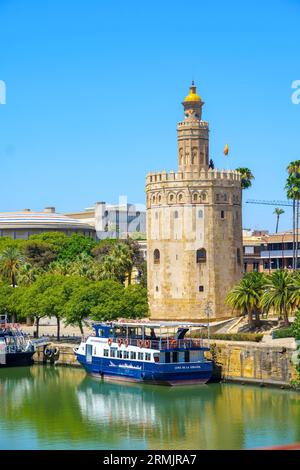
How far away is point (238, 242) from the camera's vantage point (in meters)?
81.8

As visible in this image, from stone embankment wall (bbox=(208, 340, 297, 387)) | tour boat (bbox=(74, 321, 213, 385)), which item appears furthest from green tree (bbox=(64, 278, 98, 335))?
stone embankment wall (bbox=(208, 340, 297, 387))

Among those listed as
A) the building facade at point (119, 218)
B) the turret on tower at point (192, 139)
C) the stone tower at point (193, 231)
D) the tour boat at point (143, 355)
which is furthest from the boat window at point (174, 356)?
the building facade at point (119, 218)

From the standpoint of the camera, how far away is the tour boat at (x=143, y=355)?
203 ft

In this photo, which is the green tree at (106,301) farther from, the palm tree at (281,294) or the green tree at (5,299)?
the palm tree at (281,294)

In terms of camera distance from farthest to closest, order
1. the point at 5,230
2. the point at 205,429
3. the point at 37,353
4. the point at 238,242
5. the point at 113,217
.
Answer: the point at 113,217 → the point at 5,230 → the point at 238,242 → the point at 37,353 → the point at 205,429

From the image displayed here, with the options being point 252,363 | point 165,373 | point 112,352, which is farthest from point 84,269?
point 252,363

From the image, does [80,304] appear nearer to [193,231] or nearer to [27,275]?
[193,231]

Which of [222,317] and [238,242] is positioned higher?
[238,242]

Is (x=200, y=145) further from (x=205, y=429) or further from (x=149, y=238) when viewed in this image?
(x=205, y=429)

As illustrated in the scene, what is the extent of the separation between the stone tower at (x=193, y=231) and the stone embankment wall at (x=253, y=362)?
1469cm

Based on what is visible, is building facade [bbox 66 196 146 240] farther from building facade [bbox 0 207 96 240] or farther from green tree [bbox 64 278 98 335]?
green tree [bbox 64 278 98 335]

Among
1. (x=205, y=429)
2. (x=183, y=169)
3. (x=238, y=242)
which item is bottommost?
(x=205, y=429)

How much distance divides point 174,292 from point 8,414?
2730 cm

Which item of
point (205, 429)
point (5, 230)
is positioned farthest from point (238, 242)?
point (5, 230)
